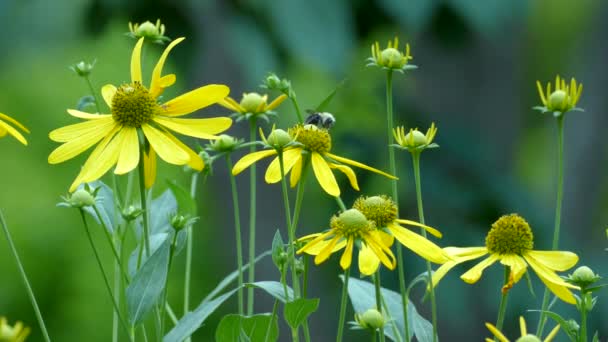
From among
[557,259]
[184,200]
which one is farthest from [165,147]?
[557,259]

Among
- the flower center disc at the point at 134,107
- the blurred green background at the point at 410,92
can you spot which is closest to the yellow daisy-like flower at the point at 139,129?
the flower center disc at the point at 134,107

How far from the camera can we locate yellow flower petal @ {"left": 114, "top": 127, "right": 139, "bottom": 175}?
0.52m

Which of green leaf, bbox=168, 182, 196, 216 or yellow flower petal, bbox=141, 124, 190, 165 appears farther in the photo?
green leaf, bbox=168, 182, 196, 216

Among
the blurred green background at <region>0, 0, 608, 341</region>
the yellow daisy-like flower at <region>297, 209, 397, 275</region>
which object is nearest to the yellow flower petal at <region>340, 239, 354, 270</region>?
the yellow daisy-like flower at <region>297, 209, 397, 275</region>

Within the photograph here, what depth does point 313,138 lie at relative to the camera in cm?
61

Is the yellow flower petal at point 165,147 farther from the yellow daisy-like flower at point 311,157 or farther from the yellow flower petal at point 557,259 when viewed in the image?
the yellow flower petal at point 557,259

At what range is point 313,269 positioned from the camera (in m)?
2.33

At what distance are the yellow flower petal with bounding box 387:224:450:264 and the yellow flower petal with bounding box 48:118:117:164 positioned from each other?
0.57ft

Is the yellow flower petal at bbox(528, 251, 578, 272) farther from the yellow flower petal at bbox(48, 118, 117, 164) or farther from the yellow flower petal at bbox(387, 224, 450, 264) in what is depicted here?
the yellow flower petal at bbox(48, 118, 117, 164)

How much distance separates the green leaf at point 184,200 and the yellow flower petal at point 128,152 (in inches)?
3.3

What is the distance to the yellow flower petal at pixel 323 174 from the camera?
1.86 feet

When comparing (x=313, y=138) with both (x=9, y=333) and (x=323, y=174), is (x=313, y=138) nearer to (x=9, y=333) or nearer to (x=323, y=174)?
(x=323, y=174)

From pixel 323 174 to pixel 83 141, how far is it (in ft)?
0.46

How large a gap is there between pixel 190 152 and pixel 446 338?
78.5 inches
